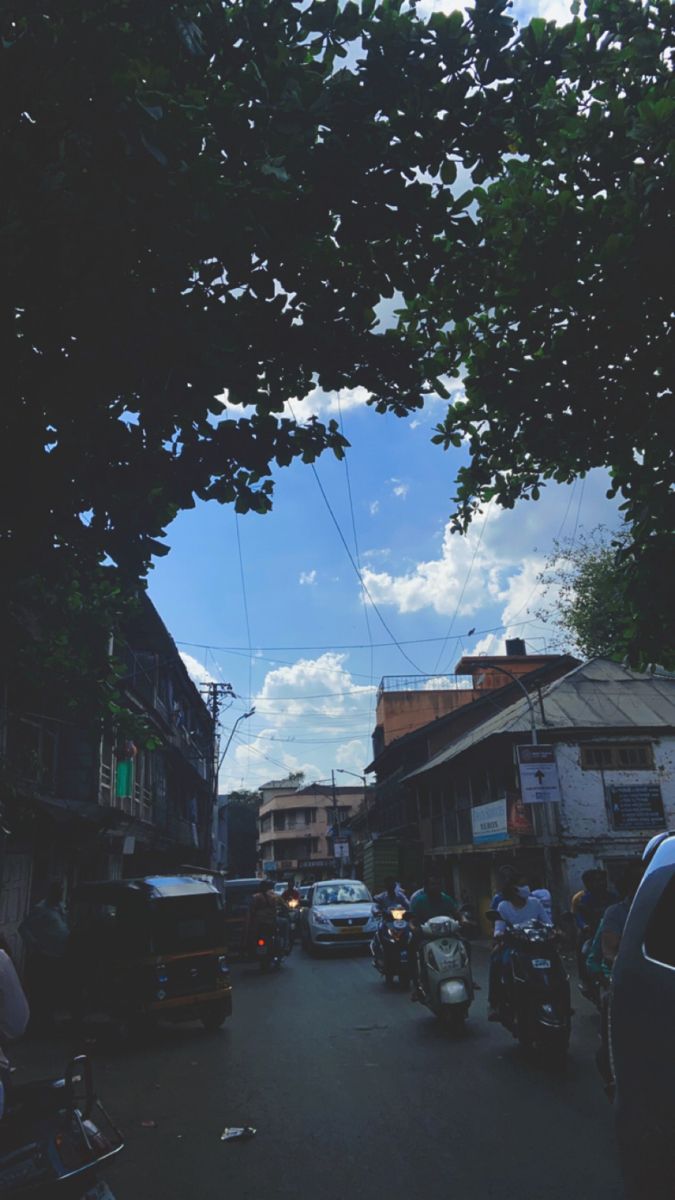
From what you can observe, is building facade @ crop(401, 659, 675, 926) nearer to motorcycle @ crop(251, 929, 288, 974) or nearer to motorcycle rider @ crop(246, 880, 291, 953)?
motorcycle rider @ crop(246, 880, 291, 953)

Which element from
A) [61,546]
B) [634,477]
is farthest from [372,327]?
[634,477]

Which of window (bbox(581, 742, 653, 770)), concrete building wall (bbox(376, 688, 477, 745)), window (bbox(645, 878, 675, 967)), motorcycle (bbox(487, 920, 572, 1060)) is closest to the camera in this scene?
window (bbox(645, 878, 675, 967))

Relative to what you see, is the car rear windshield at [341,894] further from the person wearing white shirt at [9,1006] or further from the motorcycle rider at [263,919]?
the person wearing white shirt at [9,1006]

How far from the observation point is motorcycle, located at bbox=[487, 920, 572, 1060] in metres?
7.68

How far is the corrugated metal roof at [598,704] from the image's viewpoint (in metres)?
26.9

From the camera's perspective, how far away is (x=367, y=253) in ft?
21.9

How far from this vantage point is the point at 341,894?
23.4 m

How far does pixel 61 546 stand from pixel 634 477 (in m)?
5.68

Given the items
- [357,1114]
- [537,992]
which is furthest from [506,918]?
[357,1114]

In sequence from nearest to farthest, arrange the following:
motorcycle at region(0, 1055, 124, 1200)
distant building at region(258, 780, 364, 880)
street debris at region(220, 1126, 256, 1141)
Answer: motorcycle at region(0, 1055, 124, 1200) < street debris at region(220, 1126, 256, 1141) < distant building at region(258, 780, 364, 880)

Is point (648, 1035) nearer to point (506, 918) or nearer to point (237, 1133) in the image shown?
point (237, 1133)

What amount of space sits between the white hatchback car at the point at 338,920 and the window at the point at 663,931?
18663mm

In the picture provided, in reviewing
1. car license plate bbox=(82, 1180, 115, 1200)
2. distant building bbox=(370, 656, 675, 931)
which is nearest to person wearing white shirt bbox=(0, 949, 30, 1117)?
car license plate bbox=(82, 1180, 115, 1200)

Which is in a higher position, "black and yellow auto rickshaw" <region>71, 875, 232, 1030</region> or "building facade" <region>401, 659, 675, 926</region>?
"building facade" <region>401, 659, 675, 926</region>
